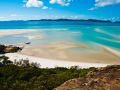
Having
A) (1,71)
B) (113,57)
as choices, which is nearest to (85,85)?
(1,71)

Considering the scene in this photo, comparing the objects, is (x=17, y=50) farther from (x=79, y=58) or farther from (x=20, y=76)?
(x=20, y=76)

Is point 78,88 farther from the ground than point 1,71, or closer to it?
farther from the ground

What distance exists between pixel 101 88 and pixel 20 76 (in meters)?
7.60

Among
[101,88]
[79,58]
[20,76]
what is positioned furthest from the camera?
[79,58]

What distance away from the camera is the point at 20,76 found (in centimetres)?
1157

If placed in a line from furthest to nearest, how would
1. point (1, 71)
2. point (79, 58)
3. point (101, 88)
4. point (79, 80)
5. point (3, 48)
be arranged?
point (3, 48)
point (79, 58)
point (1, 71)
point (79, 80)
point (101, 88)

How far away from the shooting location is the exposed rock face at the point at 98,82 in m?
4.39

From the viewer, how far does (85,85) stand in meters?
4.53

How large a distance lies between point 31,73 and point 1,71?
55.3 inches

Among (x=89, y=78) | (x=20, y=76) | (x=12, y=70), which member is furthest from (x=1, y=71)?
(x=89, y=78)

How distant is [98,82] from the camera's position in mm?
4543

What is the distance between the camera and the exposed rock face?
Answer: 439 centimetres

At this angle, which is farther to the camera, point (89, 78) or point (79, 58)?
point (79, 58)

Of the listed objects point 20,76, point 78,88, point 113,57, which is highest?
point 78,88
